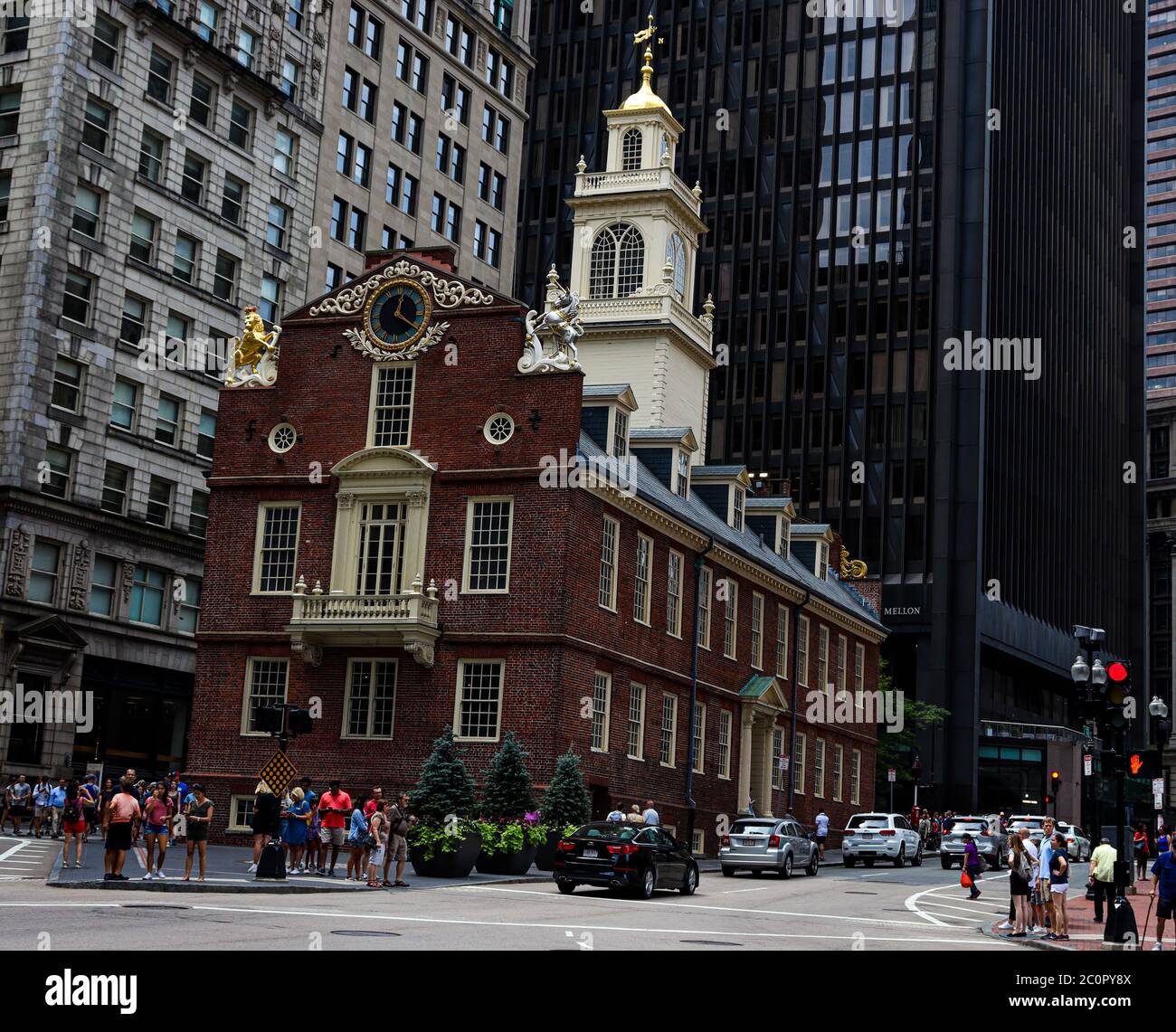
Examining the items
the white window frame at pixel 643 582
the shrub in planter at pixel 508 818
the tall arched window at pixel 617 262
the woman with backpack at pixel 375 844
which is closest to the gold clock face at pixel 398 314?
the white window frame at pixel 643 582

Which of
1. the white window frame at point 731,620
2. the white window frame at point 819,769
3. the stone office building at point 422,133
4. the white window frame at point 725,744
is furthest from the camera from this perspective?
the stone office building at point 422,133

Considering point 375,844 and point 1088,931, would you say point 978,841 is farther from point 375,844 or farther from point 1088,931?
point 375,844

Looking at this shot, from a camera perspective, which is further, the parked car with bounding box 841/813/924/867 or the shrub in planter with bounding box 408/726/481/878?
the parked car with bounding box 841/813/924/867

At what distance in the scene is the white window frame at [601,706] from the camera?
139 feet

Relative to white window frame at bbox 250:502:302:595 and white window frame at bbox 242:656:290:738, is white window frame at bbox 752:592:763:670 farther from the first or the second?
white window frame at bbox 242:656:290:738

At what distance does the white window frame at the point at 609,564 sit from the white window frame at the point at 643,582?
5.23 ft

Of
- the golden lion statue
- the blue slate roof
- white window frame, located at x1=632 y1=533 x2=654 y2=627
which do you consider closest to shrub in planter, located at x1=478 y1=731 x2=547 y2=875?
white window frame, located at x1=632 y1=533 x2=654 y2=627

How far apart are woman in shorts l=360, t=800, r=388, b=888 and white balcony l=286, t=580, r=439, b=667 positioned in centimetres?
1014

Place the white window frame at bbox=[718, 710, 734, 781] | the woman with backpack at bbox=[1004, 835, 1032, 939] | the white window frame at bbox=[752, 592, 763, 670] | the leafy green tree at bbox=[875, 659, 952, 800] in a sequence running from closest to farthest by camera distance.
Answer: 1. the woman with backpack at bbox=[1004, 835, 1032, 939]
2. the white window frame at bbox=[718, 710, 734, 781]
3. the white window frame at bbox=[752, 592, 763, 670]
4. the leafy green tree at bbox=[875, 659, 952, 800]

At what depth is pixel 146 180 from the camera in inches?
2397

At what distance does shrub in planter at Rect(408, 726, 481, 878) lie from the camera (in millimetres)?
32406

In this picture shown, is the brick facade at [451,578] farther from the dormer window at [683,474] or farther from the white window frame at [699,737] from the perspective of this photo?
the dormer window at [683,474]

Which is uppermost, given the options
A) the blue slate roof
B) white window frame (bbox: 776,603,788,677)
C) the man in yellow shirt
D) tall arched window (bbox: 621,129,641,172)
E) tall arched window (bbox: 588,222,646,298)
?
tall arched window (bbox: 621,129,641,172)
